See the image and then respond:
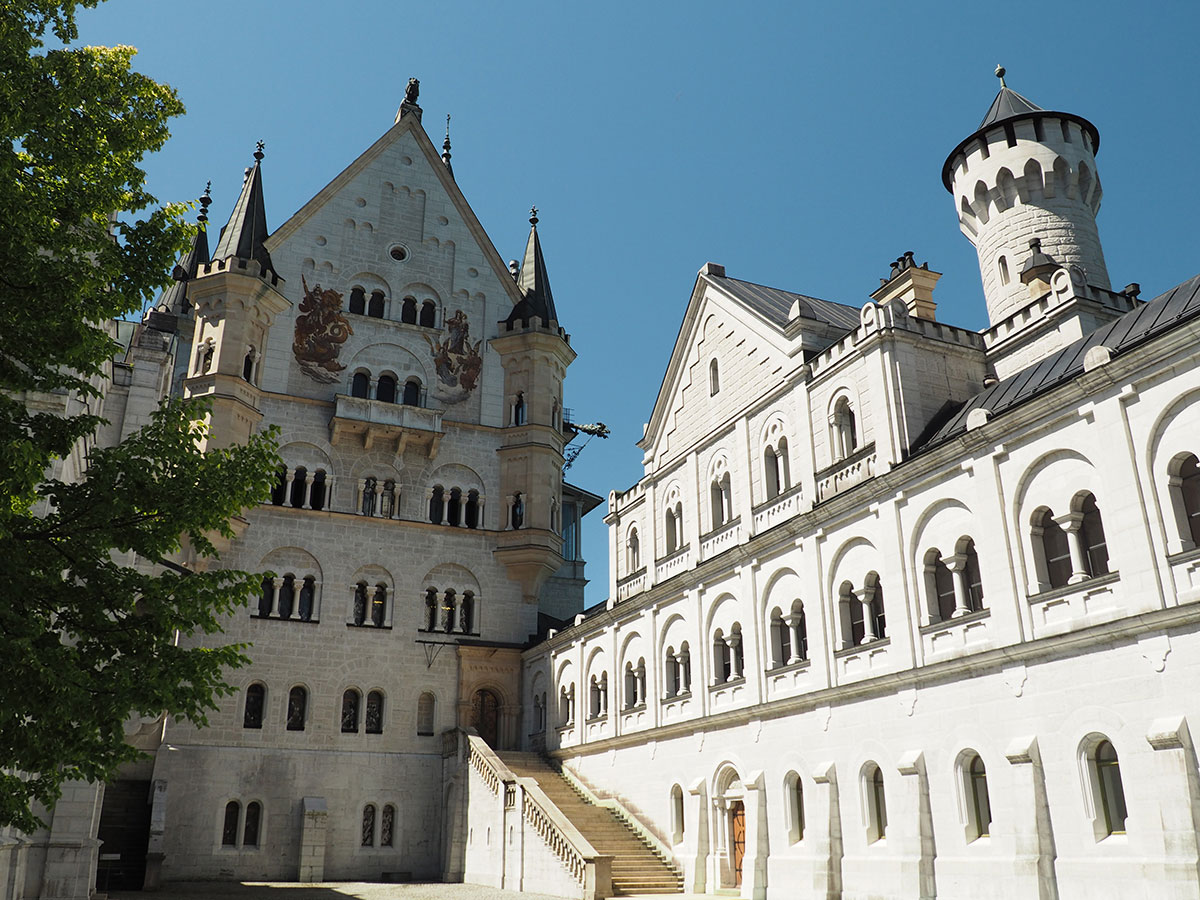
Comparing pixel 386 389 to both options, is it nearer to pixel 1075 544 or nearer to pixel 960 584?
pixel 960 584

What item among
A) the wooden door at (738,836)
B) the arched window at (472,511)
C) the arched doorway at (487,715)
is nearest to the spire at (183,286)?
the arched window at (472,511)

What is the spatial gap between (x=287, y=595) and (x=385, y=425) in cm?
870

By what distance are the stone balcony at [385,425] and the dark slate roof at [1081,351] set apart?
1042 inches

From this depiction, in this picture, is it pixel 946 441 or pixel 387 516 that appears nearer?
pixel 946 441

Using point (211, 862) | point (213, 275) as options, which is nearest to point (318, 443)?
point (213, 275)

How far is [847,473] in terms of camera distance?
26422 millimetres

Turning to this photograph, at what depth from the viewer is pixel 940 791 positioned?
2098cm

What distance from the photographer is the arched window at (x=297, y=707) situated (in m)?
40.7

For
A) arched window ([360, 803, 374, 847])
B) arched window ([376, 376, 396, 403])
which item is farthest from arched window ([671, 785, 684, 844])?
arched window ([376, 376, 396, 403])

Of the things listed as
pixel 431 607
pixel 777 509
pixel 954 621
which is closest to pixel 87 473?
pixel 954 621

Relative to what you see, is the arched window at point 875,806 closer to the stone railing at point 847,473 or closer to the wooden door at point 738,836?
the wooden door at point 738,836

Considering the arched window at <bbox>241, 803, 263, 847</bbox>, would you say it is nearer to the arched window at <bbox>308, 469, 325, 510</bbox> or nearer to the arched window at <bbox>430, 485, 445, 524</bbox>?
the arched window at <bbox>308, 469, 325, 510</bbox>

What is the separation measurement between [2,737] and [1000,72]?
146 ft

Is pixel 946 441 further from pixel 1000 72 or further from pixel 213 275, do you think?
pixel 213 275
